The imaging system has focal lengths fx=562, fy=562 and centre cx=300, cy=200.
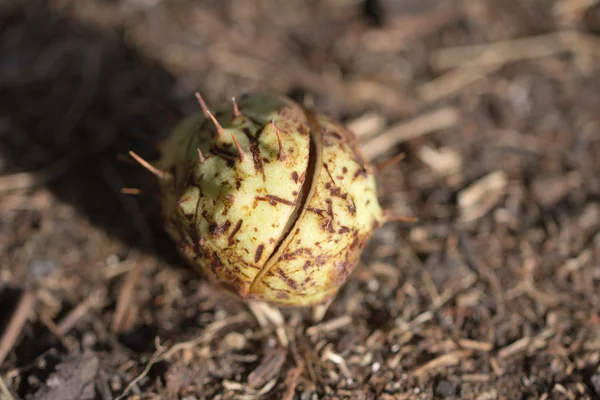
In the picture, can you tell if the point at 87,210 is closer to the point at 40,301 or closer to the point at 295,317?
the point at 40,301

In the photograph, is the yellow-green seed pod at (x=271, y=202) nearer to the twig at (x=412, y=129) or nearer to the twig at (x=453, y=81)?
the twig at (x=412, y=129)

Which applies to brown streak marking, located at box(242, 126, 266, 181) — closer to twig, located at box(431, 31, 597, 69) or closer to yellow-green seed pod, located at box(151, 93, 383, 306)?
yellow-green seed pod, located at box(151, 93, 383, 306)

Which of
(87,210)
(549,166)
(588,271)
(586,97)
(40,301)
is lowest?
(40,301)

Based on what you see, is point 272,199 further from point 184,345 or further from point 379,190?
point 379,190

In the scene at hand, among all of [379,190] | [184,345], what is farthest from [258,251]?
[379,190]

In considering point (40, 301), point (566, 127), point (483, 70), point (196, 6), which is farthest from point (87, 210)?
point (566, 127)

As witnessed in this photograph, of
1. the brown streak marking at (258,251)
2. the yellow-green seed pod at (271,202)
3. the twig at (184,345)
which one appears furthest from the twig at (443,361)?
the brown streak marking at (258,251)

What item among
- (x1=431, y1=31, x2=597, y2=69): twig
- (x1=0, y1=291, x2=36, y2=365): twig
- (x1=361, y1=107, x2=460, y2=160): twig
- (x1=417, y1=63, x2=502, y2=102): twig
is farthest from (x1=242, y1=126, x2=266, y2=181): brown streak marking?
(x1=431, y1=31, x2=597, y2=69): twig
